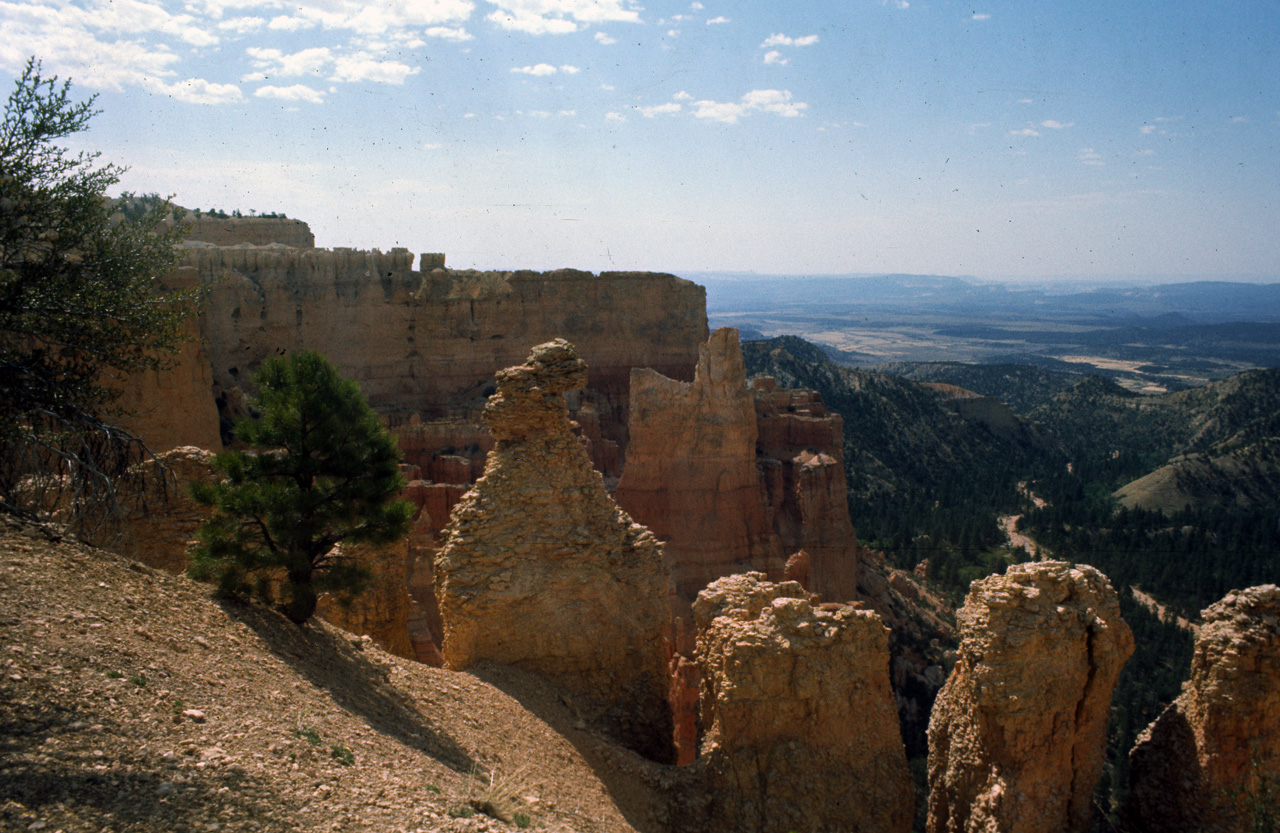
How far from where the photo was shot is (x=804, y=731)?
Result: 11.3 metres

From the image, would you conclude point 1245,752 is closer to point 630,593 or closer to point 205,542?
point 630,593

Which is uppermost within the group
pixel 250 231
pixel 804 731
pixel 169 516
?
pixel 250 231

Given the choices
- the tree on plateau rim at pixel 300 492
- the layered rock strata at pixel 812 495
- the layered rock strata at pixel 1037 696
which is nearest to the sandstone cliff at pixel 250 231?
the layered rock strata at pixel 812 495

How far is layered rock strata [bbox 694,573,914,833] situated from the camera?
436 inches

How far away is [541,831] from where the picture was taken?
8172 millimetres

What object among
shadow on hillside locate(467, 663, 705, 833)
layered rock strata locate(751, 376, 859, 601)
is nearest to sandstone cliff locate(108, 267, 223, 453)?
shadow on hillside locate(467, 663, 705, 833)

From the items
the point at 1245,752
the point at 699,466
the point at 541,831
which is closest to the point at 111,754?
the point at 541,831

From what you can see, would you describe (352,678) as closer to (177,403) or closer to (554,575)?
(554,575)

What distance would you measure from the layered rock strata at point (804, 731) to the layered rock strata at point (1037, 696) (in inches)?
38.4

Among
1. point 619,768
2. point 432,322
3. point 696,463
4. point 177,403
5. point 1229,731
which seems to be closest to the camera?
point 1229,731

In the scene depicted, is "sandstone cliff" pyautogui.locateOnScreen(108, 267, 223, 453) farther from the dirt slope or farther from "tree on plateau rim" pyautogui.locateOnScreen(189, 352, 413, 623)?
the dirt slope

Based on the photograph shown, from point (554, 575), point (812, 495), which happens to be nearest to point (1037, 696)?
point (554, 575)

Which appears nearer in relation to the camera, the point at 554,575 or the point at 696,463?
the point at 554,575

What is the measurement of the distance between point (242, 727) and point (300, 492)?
11.6 ft
